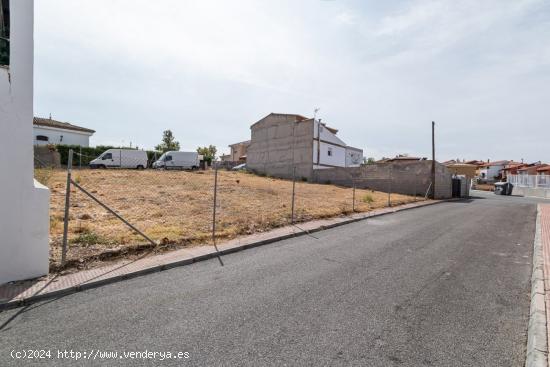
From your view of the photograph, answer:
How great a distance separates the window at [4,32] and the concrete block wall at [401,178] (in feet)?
81.6

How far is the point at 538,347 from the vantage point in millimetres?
3148

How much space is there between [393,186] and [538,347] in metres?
27.1

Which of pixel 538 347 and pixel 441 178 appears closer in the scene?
pixel 538 347

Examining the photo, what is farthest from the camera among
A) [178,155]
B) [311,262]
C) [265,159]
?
[265,159]

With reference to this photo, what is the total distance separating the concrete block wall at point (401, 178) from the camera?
27188mm

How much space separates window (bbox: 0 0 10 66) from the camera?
4379 millimetres

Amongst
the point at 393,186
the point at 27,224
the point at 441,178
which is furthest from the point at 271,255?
the point at 441,178

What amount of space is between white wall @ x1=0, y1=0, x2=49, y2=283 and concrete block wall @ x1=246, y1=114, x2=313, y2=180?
31905 millimetres

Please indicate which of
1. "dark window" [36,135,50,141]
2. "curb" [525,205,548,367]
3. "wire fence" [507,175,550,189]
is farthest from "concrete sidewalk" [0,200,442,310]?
"wire fence" [507,175,550,189]

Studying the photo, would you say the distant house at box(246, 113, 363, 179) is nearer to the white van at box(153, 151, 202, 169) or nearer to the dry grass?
the white van at box(153, 151, 202, 169)

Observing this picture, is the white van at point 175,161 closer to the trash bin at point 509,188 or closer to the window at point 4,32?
the window at point 4,32

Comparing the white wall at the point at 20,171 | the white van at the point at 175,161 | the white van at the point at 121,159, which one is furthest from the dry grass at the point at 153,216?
the white van at the point at 175,161

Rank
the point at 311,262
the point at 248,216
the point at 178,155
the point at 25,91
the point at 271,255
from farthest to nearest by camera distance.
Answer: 1. the point at 178,155
2. the point at 248,216
3. the point at 271,255
4. the point at 311,262
5. the point at 25,91

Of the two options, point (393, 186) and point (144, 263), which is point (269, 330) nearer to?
point (144, 263)
